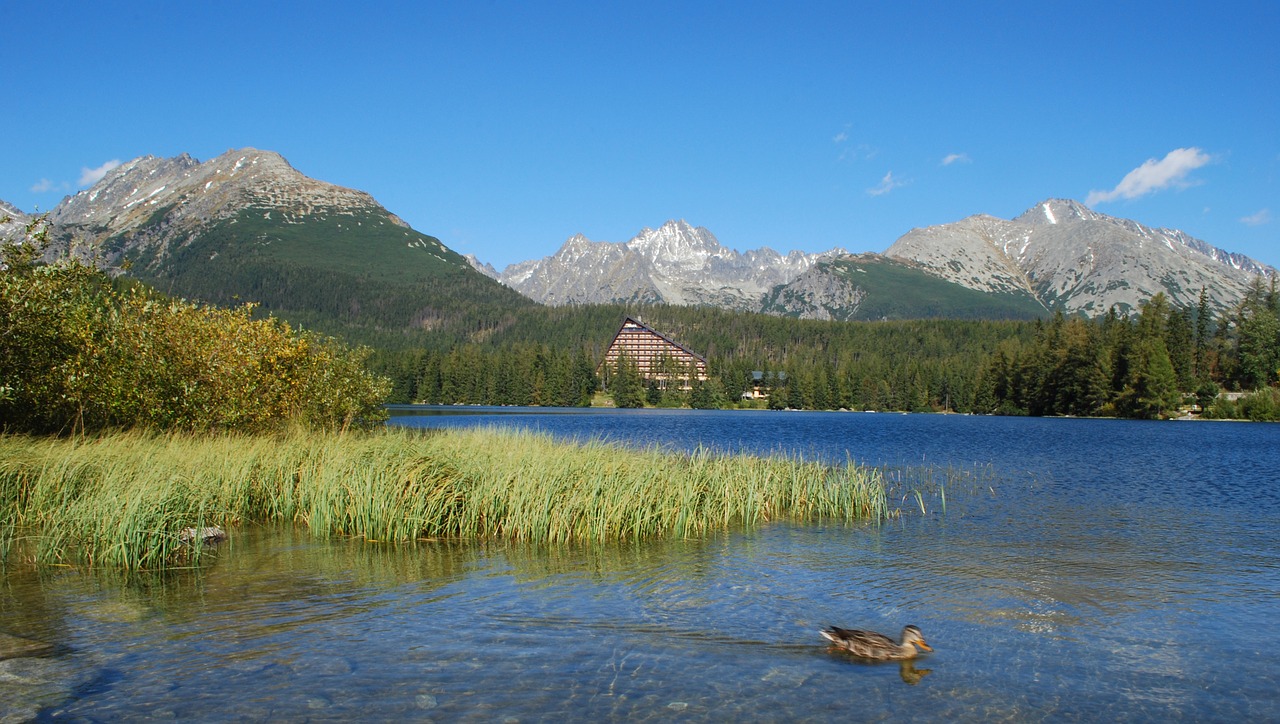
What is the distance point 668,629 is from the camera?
11.7 metres

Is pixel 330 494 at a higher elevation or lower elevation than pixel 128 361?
lower

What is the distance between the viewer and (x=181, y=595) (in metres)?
12.8

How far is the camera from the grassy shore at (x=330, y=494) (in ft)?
48.2

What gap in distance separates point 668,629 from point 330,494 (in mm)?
9476

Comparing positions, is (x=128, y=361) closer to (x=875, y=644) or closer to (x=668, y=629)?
(x=668, y=629)

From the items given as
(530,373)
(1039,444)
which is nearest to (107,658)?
(1039,444)

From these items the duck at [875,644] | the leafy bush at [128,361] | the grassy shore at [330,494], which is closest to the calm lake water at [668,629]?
the duck at [875,644]

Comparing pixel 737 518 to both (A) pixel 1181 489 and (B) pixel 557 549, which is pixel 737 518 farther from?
(A) pixel 1181 489

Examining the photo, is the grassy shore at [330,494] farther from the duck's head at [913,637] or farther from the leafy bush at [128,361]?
the duck's head at [913,637]

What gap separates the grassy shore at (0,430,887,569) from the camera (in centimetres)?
1468

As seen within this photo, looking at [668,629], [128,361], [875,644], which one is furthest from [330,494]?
[875,644]

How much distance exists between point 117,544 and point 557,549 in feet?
25.7

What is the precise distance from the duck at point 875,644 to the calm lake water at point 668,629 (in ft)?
0.65

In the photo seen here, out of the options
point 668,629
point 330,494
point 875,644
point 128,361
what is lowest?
point 668,629
